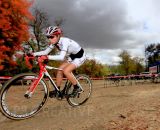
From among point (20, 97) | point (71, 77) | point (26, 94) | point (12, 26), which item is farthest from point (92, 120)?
point (12, 26)

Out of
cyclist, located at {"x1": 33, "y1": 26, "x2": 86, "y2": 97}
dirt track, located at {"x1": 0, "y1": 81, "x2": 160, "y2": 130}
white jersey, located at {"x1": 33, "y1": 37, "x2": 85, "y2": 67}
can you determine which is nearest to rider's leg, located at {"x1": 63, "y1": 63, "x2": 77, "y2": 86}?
cyclist, located at {"x1": 33, "y1": 26, "x2": 86, "y2": 97}

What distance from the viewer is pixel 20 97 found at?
7.59 meters

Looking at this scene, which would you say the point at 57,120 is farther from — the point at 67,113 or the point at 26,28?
the point at 26,28

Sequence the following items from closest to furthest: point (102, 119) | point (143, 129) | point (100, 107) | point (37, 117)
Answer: point (143, 129)
point (102, 119)
point (37, 117)
point (100, 107)

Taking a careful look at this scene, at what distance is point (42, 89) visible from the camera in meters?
7.33

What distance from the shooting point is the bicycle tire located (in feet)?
21.7

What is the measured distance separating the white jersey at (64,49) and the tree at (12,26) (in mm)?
26710

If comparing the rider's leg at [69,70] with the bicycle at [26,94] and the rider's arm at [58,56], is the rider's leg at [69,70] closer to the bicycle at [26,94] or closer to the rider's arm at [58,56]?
the bicycle at [26,94]

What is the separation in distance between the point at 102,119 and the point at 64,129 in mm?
1020

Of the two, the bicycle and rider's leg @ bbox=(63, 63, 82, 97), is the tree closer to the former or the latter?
rider's leg @ bbox=(63, 63, 82, 97)

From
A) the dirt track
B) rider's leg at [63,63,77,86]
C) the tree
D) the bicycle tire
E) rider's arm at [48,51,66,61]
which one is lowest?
the dirt track

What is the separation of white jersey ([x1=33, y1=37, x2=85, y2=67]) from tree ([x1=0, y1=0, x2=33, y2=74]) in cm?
2671

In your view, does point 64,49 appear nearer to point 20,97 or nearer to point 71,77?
point 71,77

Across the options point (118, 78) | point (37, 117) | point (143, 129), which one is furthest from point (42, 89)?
point (118, 78)
